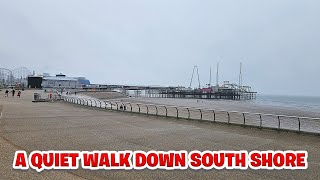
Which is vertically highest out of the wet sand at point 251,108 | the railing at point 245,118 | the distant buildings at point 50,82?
the distant buildings at point 50,82

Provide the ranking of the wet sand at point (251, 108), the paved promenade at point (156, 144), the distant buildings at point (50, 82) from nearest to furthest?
the paved promenade at point (156, 144) → the wet sand at point (251, 108) → the distant buildings at point (50, 82)

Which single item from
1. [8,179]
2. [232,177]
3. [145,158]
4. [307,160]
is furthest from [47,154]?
[307,160]

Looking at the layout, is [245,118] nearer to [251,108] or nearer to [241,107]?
[251,108]

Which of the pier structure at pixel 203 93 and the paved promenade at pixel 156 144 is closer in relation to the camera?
the paved promenade at pixel 156 144

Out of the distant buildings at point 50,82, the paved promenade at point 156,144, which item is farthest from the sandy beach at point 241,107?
the paved promenade at point 156,144

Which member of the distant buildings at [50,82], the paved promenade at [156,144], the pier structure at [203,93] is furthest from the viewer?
the pier structure at [203,93]

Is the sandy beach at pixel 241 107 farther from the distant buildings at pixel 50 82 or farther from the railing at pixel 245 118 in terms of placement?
the distant buildings at pixel 50 82

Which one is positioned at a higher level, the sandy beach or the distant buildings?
the distant buildings

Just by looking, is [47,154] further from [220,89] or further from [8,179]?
[220,89]

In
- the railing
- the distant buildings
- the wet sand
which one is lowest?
the wet sand

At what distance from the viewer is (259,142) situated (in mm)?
11414

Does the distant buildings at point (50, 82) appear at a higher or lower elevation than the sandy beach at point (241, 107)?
higher

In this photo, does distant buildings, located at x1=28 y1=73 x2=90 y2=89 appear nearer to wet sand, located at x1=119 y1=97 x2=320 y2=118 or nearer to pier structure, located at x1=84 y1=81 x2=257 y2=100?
pier structure, located at x1=84 y1=81 x2=257 y2=100

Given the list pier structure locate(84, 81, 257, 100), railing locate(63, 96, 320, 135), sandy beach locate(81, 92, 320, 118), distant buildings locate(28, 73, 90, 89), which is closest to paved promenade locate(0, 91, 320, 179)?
railing locate(63, 96, 320, 135)
